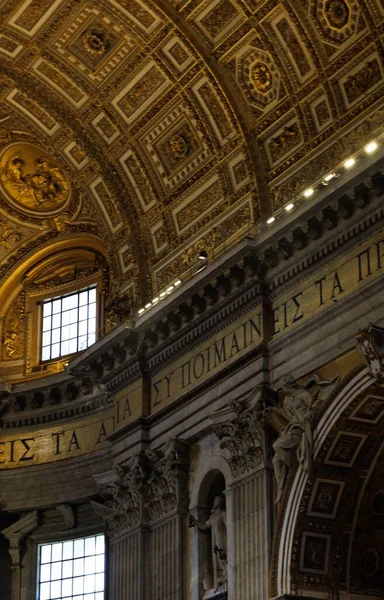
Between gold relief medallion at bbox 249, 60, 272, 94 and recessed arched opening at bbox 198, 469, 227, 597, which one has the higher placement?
gold relief medallion at bbox 249, 60, 272, 94

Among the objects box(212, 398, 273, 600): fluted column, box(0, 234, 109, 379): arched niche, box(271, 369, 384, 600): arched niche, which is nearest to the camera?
box(271, 369, 384, 600): arched niche

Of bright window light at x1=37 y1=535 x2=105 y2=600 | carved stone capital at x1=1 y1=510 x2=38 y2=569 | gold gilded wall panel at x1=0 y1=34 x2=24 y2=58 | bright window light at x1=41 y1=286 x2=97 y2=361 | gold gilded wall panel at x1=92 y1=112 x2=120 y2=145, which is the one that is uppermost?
gold gilded wall panel at x1=0 y1=34 x2=24 y2=58

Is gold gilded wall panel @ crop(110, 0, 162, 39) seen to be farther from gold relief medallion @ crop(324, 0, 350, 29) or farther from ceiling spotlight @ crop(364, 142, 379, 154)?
ceiling spotlight @ crop(364, 142, 379, 154)

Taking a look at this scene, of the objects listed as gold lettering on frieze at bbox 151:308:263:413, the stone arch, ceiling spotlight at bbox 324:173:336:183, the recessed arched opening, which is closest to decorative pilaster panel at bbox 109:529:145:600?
the stone arch

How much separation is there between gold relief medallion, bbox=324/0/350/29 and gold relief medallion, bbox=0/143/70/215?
28.0 feet

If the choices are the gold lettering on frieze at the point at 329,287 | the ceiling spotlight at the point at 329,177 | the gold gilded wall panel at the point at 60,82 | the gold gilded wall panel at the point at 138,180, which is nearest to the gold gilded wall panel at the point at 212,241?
the gold gilded wall panel at the point at 138,180

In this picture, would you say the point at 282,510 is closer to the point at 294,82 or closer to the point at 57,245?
the point at 294,82

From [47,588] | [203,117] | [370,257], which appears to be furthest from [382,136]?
[47,588]

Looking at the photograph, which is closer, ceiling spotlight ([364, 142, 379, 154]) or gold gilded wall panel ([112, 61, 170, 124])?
ceiling spotlight ([364, 142, 379, 154])

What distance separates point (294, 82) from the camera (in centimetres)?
2705

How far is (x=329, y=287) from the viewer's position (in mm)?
24750

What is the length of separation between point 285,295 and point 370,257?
2.33 m

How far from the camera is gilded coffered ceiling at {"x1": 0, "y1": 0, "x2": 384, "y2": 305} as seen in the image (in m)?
26.4

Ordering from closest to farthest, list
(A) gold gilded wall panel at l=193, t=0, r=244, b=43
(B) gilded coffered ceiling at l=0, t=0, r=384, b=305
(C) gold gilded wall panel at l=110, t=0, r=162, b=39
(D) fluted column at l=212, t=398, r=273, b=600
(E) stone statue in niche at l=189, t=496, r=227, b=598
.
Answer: (D) fluted column at l=212, t=398, r=273, b=600
(E) stone statue in niche at l=189, t=496, r=227, b=598
(B) gilded coffered ceiling at l=0, t=0, r=384, b=305
(A) gold gilded wall panel at l=193, t=0, r=244, b=43
(C) gold gilded wall panel at l=110, t=0, r=162, b=39
